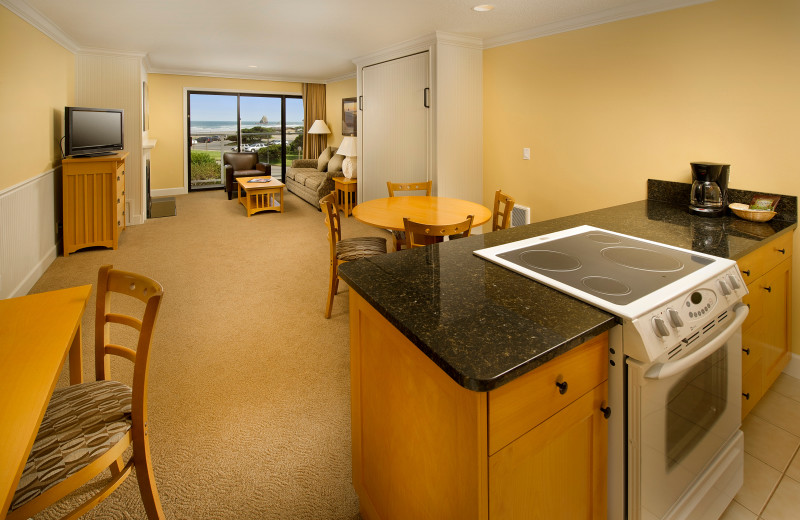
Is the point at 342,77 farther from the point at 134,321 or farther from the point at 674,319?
the point at 674,319

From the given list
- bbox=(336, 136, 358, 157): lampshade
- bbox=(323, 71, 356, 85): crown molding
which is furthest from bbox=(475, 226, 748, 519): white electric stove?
bbox=(323, 71, 356, 85): crown molding

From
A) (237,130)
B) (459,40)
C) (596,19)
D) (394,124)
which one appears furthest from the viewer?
(237,130)

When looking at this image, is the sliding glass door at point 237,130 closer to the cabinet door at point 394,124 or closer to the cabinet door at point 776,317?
the cabinet door at point 394,124

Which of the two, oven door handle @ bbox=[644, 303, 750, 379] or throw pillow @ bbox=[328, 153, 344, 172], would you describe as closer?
oven door handle @ bbox=[644, 303, 750, 379]

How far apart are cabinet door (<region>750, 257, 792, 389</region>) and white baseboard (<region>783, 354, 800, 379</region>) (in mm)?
65

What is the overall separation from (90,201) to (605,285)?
530 centimetres

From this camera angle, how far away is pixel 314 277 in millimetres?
4105

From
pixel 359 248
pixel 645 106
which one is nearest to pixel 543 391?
pixel 359 248

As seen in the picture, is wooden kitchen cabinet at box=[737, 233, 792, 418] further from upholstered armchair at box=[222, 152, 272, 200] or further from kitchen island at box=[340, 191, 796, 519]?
upholstered armchair at box=[222, 152, 272, 200]

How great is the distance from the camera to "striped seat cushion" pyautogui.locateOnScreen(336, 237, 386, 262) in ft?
10.1

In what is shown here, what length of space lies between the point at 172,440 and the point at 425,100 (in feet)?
13.2

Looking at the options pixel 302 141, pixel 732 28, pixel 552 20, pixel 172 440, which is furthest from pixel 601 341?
pixel 302 141

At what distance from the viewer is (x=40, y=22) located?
4.11m

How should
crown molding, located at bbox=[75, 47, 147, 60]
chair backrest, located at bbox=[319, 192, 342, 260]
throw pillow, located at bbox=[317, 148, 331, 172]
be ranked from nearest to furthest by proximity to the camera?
Answer: chair backrest, located at bbox=[319, 192, 342, 260] < crown molding, located at bbox=[75, 47, 147, 60] < throw pillow, located at bbox=[317, 148, 331, 172]
